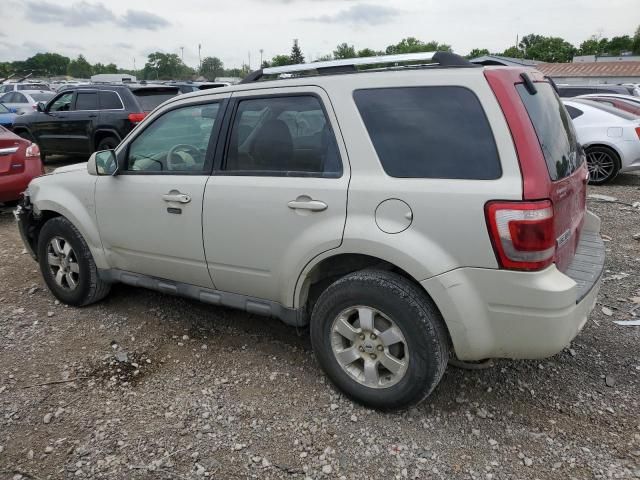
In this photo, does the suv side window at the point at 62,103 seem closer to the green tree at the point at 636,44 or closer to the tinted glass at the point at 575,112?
the tinted glass at the point at 575,112

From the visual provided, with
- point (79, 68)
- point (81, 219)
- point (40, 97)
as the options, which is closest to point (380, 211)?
point (81, 219)

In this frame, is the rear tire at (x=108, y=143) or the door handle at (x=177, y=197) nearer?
the door handle at (x=177, y=197)

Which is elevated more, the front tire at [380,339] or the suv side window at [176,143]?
the suv side window at [176,143]

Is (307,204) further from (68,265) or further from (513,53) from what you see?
(513,53)

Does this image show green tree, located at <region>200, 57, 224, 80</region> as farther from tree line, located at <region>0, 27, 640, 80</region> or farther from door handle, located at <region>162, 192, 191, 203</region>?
door handle, located at <region>162, 192, 191, 203</region>

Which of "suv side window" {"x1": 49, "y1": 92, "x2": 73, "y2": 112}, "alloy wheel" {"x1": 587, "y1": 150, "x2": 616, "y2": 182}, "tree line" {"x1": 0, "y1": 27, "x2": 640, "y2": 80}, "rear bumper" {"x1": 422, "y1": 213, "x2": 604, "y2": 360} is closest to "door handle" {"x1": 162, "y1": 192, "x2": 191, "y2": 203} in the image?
"rear bumper" {"x1": 422, "y1": 213, "x2": 604, "y2": 360}

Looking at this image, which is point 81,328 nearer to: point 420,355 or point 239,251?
point 239,251

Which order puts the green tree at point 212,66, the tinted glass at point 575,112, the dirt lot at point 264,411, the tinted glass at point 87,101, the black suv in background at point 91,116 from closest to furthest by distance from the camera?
the dirt lot at point 264,411
the tinted glass at point 575,112
the black suv in background at point 91,116
the tinted glass at point 87,101
the green tree at point 212,66

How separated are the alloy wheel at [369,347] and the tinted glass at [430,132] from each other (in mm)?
787

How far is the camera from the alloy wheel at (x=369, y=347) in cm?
277

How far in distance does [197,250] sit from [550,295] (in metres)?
2.12

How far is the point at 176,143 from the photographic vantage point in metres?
3.65

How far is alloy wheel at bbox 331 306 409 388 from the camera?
277cm

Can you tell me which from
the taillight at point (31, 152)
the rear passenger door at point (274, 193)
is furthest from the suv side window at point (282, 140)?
the taillight at point (31, 152)
